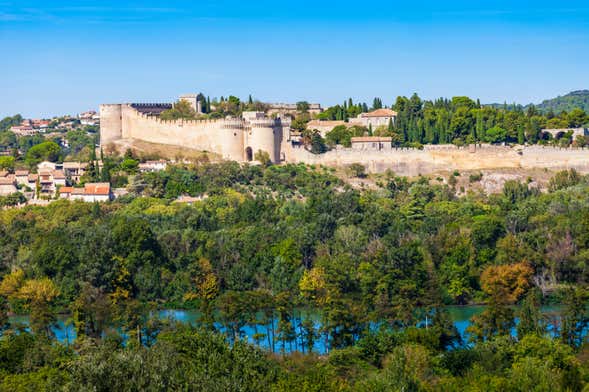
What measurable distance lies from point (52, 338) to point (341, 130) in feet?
87.6

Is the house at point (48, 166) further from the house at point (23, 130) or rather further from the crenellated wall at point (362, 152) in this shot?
the house at point (23, 130)

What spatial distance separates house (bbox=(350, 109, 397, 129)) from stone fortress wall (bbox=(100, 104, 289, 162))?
619 cm

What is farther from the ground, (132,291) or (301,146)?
(301,146)

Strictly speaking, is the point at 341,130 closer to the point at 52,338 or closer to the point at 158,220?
the point at 158,220

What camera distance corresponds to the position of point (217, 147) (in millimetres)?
48031

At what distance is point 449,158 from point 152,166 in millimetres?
12453

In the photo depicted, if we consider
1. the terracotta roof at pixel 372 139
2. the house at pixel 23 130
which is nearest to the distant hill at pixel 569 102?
the house at pixel 23 130

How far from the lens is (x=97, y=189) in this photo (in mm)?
43500

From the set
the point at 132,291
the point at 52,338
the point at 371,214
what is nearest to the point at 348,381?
the point at 52,338

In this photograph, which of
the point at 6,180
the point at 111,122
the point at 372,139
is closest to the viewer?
the point at 6,180

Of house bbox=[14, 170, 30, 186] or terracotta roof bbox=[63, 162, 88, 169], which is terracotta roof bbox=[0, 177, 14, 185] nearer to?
house bbox=[14, 170, 30, 186]

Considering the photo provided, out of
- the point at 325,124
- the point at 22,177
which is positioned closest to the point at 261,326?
the point at 22,177

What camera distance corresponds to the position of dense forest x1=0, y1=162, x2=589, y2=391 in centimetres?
2034

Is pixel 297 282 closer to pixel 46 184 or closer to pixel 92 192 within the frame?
pixel 92 192
